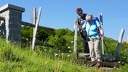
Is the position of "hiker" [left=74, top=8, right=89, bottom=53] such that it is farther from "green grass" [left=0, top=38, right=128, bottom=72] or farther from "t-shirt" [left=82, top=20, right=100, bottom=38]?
"green grass" [left=0, top=38, right=128, bottom=72]

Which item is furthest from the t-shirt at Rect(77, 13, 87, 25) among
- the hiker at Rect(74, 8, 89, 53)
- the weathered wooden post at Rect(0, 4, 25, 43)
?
the weathered wooden post at Rect(0, 4, 25, 43)

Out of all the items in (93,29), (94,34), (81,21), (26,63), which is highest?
(81,21)

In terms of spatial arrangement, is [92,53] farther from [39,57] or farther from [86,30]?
[39,57]

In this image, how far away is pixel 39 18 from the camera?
1092cm

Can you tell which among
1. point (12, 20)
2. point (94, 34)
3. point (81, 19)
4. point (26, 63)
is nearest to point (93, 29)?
point (94, 34)

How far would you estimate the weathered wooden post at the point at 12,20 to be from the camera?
10.2 meters

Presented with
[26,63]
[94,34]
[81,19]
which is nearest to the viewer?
[26,63]

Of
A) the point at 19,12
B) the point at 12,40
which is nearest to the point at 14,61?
the point at 12,40

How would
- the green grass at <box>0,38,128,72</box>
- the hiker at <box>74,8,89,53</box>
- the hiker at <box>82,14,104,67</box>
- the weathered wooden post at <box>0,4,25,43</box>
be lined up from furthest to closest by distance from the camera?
the weathered wooden post at <box>0,4,25,43</box>
the hiker at <box>74,8,89,53</box>
the hiker at <box>82,14,104,67</box>
the green grass at <box>0,38,128,72</box>

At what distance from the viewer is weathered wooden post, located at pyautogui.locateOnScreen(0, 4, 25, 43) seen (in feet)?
33.6

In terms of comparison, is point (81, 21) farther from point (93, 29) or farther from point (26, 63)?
point (26, 63)

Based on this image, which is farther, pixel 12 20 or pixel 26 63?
pixel 12 20

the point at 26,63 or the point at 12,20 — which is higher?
the point at 12,20

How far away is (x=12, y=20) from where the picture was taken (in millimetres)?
10391
